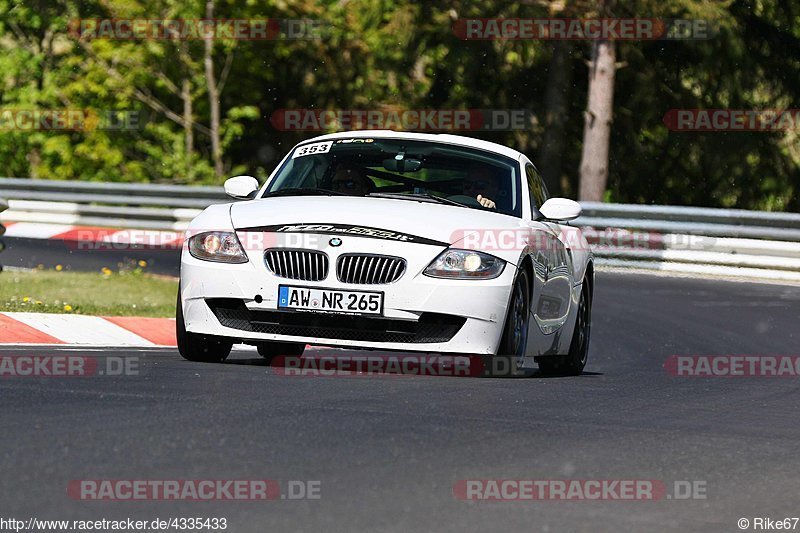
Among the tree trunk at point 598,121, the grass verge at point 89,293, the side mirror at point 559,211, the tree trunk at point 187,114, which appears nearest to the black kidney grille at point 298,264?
the side mirror at point 559,211

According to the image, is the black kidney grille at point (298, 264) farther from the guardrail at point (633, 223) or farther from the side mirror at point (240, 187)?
the guardrail at point (633, 223)

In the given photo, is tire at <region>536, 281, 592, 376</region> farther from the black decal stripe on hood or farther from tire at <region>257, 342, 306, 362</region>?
the black decal stripe on hood

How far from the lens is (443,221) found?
371 inches

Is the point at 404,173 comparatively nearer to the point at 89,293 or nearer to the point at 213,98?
the point at 89,293

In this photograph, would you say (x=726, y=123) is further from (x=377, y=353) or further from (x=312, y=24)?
(x=377, y=353)

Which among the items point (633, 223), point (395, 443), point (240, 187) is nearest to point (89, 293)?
point (240, 187)

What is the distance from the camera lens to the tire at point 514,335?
9.41m

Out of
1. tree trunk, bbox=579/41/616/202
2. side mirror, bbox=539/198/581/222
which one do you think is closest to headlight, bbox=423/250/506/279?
side mirror, bbox=539/198/581/222

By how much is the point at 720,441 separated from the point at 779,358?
5.74m

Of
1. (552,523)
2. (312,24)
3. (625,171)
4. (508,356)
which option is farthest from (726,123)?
(552,523)

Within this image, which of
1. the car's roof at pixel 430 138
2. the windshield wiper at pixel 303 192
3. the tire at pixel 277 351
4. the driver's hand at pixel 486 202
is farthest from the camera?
the tire at pixel 277 351

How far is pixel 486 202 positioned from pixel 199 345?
1969 millimetres

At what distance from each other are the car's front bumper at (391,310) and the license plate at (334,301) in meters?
0.03

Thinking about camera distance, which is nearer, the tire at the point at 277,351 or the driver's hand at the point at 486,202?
the driver's hand at the point at 486,202
